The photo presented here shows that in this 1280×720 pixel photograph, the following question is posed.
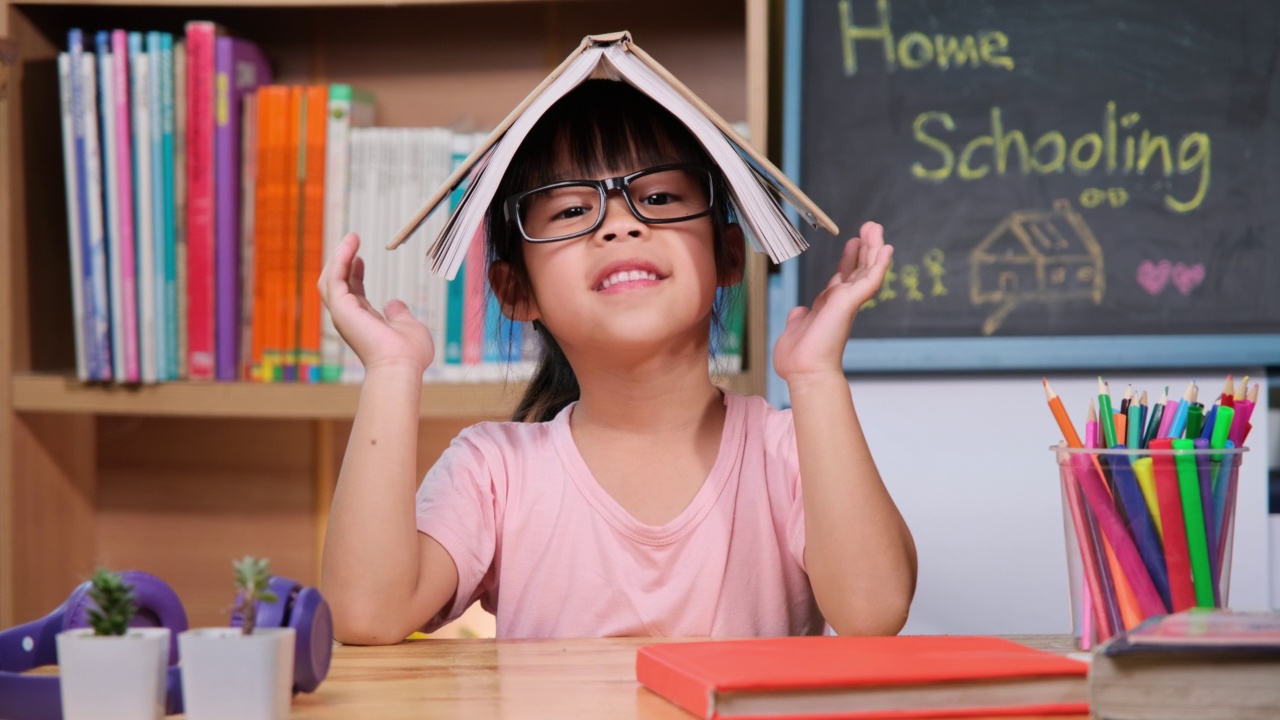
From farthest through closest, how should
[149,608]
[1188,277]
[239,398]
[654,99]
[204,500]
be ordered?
[204,500] → [239,398] → [1188,277] → [654,99] → [149,608]

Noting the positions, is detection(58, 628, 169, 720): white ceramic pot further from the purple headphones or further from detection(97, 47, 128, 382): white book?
detection(97, 47, 128, 382): white book

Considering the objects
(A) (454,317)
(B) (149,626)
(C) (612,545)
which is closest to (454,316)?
(A) (454,317)

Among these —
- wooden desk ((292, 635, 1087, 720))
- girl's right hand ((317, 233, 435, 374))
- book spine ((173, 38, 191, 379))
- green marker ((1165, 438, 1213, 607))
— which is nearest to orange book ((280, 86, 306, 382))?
book spine ((173, 38, 191, 379))

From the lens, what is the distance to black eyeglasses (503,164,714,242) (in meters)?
0.97

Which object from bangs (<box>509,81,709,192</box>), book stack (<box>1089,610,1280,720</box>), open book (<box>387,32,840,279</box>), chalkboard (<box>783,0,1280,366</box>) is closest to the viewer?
book stack (<box>1089,610,1280,720</box>)

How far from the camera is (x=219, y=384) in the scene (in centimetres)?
156

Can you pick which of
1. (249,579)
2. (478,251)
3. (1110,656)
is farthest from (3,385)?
(1110,656)

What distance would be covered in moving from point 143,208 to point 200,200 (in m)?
0.08

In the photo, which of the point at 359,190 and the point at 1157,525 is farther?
the point at 359,190

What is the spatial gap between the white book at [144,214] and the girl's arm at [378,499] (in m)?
0.75

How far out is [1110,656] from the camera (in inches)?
18.8

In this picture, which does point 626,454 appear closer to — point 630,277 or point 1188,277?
point 630,277

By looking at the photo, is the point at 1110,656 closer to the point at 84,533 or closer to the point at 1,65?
the point at 1,65

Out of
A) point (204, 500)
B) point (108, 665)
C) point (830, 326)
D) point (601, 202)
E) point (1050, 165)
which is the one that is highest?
point (1050, 165)
